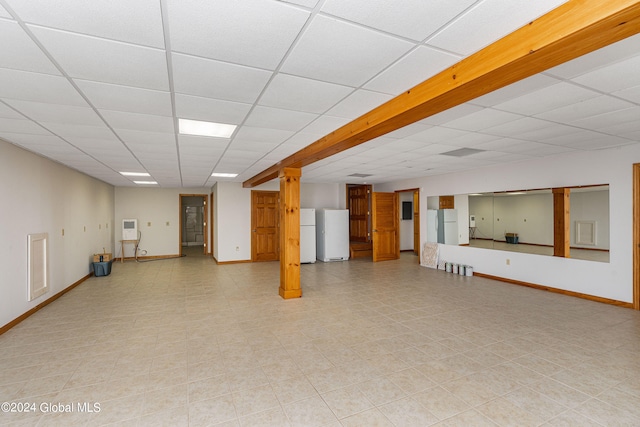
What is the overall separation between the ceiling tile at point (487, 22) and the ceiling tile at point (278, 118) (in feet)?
4.68

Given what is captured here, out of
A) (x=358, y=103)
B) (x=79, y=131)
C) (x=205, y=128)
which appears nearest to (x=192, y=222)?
(x=79, y=131)

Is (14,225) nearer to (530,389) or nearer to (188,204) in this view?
(530,389)

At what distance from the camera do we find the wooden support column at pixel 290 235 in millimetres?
5016

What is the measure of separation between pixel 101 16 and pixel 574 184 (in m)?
6.37

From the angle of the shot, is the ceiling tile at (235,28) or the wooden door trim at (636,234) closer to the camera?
the ceiling tile at (235,28)

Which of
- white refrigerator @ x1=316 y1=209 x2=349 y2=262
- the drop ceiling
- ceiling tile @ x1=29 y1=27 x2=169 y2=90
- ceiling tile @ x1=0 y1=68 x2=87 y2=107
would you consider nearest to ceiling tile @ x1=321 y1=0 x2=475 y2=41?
the drop ceiling

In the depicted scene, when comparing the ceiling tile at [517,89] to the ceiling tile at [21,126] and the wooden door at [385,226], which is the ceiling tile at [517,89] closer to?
the ceiling tile at [21,126]

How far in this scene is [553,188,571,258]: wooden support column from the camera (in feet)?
17.0

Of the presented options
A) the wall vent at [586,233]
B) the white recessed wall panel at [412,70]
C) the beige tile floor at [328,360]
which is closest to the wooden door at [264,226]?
the beige tile floor at [328,360]

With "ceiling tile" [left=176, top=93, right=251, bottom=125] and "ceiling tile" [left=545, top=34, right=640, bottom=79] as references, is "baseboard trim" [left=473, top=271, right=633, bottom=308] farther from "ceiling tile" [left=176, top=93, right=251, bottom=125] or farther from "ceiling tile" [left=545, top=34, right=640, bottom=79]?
"ceiling tile" [left=176, top=93, right=251, bottom=125]

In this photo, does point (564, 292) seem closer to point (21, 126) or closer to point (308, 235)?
point (308, 235)

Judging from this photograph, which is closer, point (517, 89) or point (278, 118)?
point (517, 89)

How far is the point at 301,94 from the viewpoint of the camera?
2379 mm

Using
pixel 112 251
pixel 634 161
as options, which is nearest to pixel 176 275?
pixel 112 251
